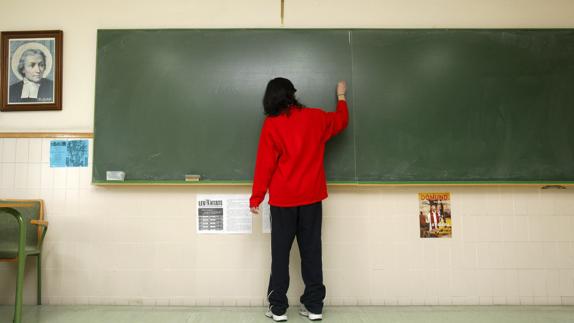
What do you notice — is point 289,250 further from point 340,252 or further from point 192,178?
point 192,178

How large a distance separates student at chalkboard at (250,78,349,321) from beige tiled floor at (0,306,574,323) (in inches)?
9.7

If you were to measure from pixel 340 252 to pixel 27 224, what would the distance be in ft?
7.64

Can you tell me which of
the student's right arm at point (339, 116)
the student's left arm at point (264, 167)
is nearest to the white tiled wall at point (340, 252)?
the student's left arm at point (264, 167)

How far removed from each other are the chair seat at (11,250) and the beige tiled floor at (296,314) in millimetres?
431

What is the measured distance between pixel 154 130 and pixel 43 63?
1075mm

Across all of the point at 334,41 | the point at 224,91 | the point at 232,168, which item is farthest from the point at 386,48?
the point at 232,168

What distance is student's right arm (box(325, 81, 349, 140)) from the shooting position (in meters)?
2.56

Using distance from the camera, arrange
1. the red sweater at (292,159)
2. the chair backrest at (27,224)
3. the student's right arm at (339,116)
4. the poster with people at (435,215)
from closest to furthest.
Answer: the red sweater at (292,159) → the student's right arm at (339,116) → the chair backrest at (27,224) → the poster with people at (435,215)

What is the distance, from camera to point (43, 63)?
2887 mm

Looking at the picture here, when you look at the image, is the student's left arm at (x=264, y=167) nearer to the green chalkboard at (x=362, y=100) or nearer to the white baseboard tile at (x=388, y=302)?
the green chalkboard at (x=362, y=100)

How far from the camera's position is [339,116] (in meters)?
2.62

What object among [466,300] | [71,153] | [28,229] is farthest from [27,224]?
[466,300]

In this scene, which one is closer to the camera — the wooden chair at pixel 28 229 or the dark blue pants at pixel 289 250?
the dark blue pants at pixel 289 250

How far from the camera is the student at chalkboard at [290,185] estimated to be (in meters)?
2.37
